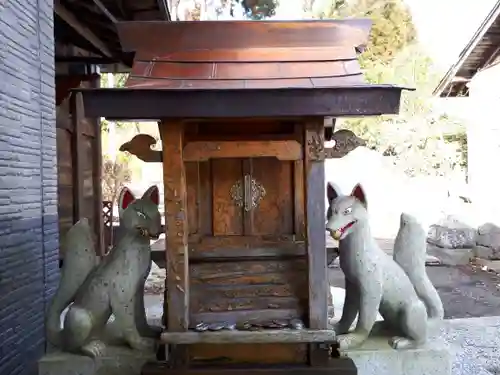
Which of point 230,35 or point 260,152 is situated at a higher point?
point 230,35

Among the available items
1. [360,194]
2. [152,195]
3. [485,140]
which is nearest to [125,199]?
[152,195]

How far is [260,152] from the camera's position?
2900 mm

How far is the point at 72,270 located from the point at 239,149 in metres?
1.23

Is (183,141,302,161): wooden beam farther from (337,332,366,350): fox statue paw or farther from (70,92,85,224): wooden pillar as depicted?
(70,92,85,224): wooden pillar

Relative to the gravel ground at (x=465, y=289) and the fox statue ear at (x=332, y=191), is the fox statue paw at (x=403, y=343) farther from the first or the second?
the gravel ground at (x=465, y=289)

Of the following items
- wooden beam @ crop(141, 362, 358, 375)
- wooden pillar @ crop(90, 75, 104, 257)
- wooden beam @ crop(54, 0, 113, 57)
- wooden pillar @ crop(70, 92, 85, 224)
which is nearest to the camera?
wooden beam @ crop(141, 362, 358, 375)

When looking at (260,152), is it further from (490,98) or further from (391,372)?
(490,98)

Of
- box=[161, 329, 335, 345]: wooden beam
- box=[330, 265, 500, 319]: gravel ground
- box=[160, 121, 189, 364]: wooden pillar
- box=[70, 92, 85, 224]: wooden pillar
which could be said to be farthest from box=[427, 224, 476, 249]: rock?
box=[160, 121, 189, 364]: wooden pillar

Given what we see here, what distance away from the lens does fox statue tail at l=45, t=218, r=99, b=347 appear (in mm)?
3271

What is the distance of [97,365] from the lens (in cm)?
315

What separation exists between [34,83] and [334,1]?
1814 cm

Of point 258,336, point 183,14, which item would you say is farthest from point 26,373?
point 183,14

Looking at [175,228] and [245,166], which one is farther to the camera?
[245,166]

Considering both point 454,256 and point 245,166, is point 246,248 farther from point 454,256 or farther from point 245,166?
point 454,256
